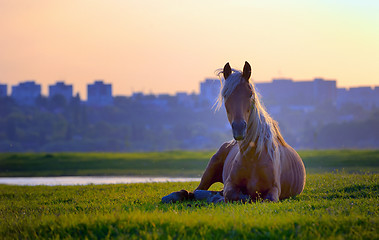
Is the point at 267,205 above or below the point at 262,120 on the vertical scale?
below

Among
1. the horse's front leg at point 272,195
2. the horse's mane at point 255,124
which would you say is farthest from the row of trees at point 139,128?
the horse's front leg at point 272,195

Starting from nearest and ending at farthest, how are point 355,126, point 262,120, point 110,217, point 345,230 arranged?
point 345,230 → point 110,217 → point 262,120 → point 355,126

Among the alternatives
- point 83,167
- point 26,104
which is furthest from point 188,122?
point 83,167

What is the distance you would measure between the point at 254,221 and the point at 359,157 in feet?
137

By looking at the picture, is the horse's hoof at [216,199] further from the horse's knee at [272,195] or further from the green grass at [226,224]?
the green grass at [226,224]

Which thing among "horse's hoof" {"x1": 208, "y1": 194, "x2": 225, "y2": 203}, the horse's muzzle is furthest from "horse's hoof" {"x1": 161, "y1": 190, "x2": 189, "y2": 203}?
the horse's muzzle

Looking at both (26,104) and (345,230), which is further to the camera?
(26,104)

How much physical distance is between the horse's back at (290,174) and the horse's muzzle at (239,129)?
2.34 m

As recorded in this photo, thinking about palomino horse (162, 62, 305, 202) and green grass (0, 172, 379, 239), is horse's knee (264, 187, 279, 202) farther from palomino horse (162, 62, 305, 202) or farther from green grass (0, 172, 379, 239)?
green grass (0, 172, 379, 239)

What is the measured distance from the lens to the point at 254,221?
22.5 feet

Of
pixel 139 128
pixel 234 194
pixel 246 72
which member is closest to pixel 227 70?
pixel 246 72

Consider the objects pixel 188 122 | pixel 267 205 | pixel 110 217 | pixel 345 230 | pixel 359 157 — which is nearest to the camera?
pixel 345 230

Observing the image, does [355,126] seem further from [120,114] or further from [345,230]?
[345,230]

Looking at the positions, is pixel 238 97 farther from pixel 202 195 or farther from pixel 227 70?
pixel 202 195
